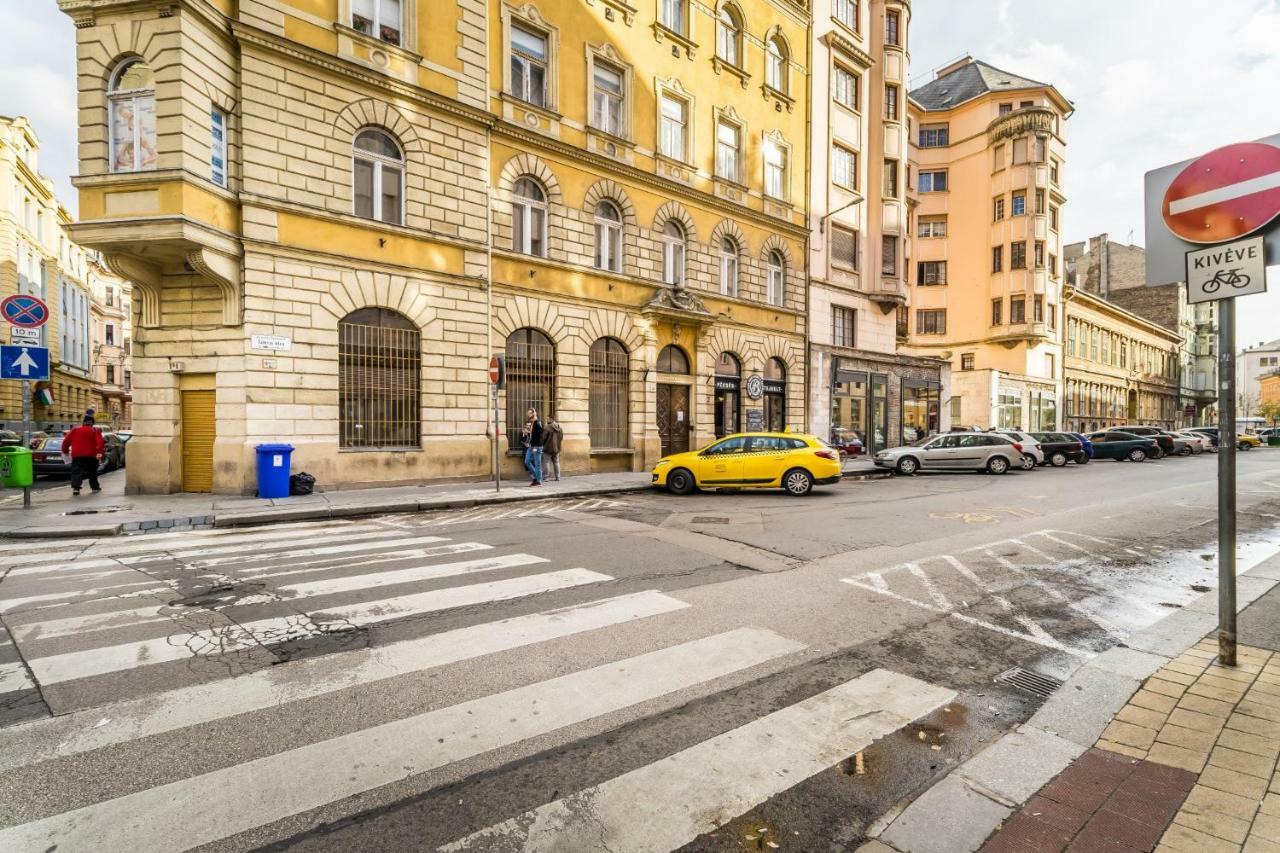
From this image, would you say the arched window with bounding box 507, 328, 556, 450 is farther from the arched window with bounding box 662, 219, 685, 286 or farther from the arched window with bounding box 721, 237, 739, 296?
the arched window with bounding box 721, 237, 739, 296

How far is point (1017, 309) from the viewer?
39844 millimetres

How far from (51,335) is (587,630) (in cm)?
5521

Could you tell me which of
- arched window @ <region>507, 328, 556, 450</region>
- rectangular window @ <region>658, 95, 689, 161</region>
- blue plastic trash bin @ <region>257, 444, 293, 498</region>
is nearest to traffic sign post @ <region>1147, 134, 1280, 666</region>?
blue plastic trash bin @ <region>257, 444, 293, 498</region>

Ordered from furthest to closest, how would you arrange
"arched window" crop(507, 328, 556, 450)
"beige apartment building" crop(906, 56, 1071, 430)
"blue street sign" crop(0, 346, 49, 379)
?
"beige apartment building" crop(906, 56, 1071, 430)
"arched window" crop(507, 328, 556, 450)
"blue street sign" crop(0, 346, 49, 379)

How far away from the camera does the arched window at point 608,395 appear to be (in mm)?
19266

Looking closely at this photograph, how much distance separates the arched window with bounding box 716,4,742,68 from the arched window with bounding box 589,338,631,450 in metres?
12.0

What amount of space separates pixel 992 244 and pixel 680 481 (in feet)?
119

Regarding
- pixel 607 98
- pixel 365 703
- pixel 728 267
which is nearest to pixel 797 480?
pixel 728 267

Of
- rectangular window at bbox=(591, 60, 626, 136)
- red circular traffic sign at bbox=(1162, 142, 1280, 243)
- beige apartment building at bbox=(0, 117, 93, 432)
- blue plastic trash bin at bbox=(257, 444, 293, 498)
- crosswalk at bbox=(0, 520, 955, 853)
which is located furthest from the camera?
beige apartment building at bbox=(0, 117, 93, 432)

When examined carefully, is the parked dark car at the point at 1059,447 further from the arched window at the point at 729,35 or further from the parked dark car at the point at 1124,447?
the arched window at the point at 729,35

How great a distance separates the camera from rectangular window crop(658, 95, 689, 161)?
826 inches

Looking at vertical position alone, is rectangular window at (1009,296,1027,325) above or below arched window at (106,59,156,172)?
above

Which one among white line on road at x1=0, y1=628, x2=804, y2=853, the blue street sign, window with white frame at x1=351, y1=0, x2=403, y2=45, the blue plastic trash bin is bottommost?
white line on road at x1=0, y1=628, x2=804, y2=853

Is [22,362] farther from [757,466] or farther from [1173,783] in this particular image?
[1173,783]
